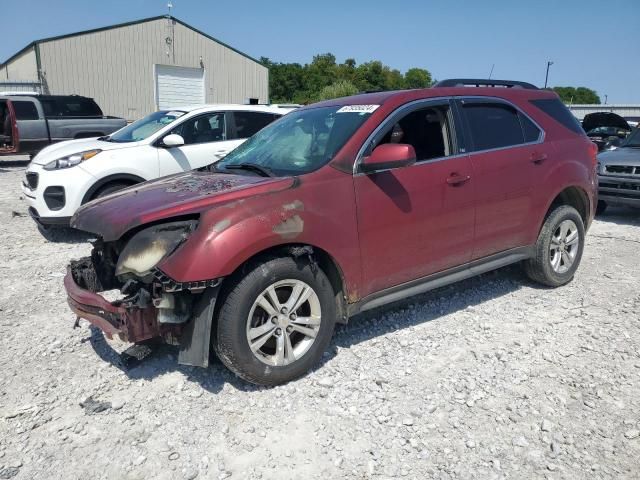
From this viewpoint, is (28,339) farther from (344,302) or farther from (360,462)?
(360,462)

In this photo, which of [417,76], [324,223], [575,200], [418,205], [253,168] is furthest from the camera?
[417,76]

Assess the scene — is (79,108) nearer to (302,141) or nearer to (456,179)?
(302,141)

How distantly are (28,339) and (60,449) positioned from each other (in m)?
1.51

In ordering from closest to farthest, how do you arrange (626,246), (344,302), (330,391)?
(330,391), (344,302), (626,246)

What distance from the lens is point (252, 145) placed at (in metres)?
4.40

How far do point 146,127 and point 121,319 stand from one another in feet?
15.9

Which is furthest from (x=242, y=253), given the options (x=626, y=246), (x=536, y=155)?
(x=626, y=246)

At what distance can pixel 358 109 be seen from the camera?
3.87m

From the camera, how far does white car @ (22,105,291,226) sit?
20.6 feet

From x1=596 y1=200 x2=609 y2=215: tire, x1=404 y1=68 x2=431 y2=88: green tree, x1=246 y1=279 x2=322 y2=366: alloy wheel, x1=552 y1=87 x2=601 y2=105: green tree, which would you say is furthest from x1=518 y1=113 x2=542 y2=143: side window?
x1=552 y1=87 x2=601 y2=105: green tree

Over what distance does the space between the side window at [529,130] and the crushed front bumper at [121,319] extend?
341 cm

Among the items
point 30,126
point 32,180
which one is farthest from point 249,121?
point 30,126

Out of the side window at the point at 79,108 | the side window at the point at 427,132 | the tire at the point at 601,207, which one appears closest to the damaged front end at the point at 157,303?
the side window at the point at 427,132

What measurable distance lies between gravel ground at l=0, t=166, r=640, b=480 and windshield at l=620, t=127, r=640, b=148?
571 cm
